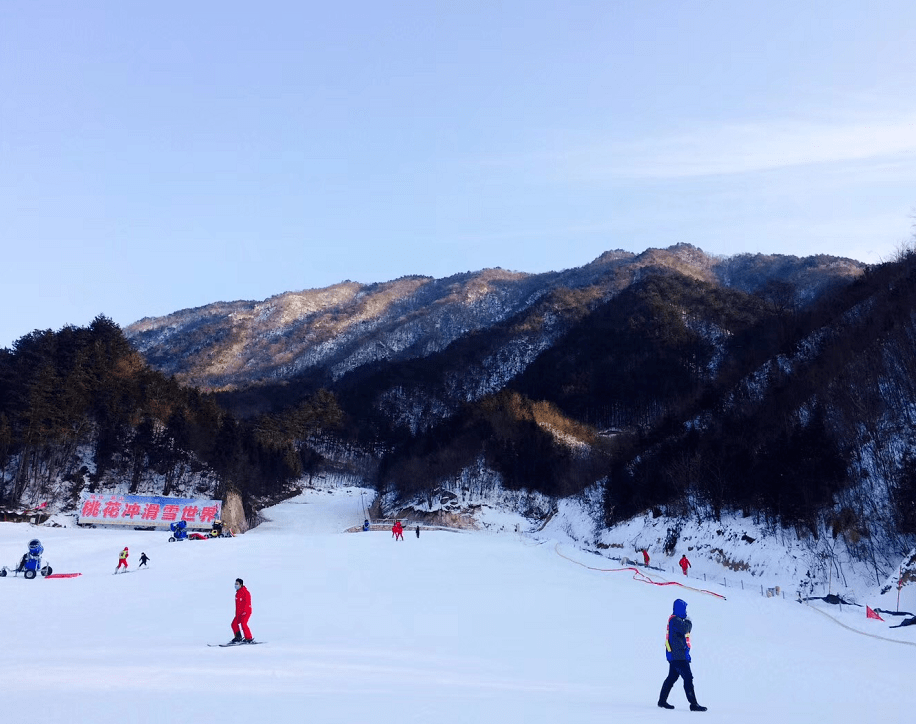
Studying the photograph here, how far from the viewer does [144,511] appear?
140 ft

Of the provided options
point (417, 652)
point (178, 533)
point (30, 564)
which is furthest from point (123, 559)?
point (417, 652)

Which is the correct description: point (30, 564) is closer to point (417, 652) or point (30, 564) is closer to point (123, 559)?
point (123, 559)

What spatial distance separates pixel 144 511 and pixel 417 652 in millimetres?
38463

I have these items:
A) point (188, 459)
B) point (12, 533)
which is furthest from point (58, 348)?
point (12, 533)

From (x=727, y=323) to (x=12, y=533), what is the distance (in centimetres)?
10156

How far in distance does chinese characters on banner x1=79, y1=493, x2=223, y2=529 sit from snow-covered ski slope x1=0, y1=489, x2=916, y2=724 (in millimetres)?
20524

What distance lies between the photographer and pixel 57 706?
22.0ft

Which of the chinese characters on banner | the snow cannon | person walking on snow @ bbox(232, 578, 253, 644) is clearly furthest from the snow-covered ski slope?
the chinese characters on banner

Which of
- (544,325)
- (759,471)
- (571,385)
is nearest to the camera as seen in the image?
(759,471)

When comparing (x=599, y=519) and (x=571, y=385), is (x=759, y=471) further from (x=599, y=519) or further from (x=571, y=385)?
(x=571, y=385)

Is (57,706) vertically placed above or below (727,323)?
below

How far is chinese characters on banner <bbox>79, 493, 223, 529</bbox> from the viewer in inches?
1630

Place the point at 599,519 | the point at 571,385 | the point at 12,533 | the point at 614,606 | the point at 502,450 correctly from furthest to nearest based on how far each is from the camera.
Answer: the point at 571,385 < the point at 502,450 < the point at 599,519 < the point at 12,533 < the point at 614,606

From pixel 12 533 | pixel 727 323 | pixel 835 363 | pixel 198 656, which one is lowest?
pixel 12 533
